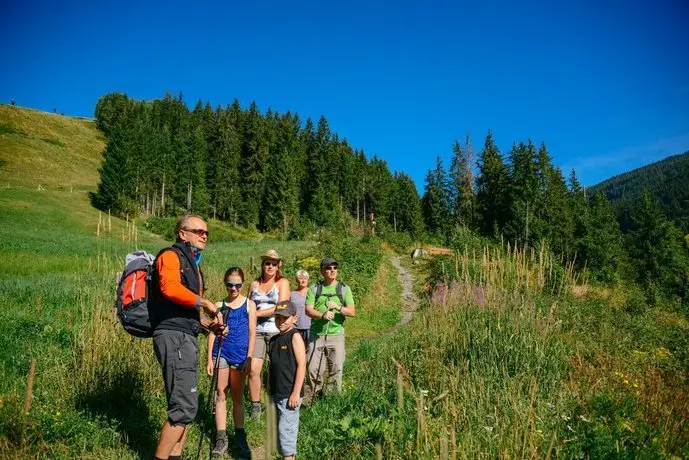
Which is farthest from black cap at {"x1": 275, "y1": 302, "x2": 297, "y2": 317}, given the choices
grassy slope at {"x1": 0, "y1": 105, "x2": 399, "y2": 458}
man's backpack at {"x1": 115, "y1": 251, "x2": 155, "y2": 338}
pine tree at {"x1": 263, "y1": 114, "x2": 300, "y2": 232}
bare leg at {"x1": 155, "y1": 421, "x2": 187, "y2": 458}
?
pine tree at {"x1": 263, "y1": 114, "x2": 300, "y2": 232}

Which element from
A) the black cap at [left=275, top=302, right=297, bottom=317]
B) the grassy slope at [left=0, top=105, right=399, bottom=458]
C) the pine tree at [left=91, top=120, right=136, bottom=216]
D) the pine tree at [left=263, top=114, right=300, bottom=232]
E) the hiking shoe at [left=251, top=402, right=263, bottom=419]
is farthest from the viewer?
the pine tree at [left=263, top=114, right=300, bottom=232]

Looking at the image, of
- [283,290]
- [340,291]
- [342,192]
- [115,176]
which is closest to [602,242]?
[342,192]

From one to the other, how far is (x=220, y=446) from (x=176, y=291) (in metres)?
1.93

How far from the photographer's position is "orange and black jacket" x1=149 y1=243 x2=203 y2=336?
3.02 m

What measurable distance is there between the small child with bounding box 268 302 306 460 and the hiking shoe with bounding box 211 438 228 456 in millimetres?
905

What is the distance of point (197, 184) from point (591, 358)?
191ft

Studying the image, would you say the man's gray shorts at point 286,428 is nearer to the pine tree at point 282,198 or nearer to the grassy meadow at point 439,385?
the grassy meadow at point 439,385

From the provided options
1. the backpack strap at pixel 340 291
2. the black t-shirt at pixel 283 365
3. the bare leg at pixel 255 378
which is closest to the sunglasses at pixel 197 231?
the black t-shirt at pixel 283 365

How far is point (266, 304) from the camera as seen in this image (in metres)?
5.00

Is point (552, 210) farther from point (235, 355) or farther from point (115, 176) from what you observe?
point (115, 176)

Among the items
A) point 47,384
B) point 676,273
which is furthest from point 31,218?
point 676,273

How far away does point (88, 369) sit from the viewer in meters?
4.65

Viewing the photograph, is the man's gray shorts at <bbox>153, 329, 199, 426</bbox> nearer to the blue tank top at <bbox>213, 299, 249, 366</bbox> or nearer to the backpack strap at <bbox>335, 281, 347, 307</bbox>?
the blue tank top at <bbox>213, 299, 249, 366</bbox>

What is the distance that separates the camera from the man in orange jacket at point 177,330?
10.0ft
